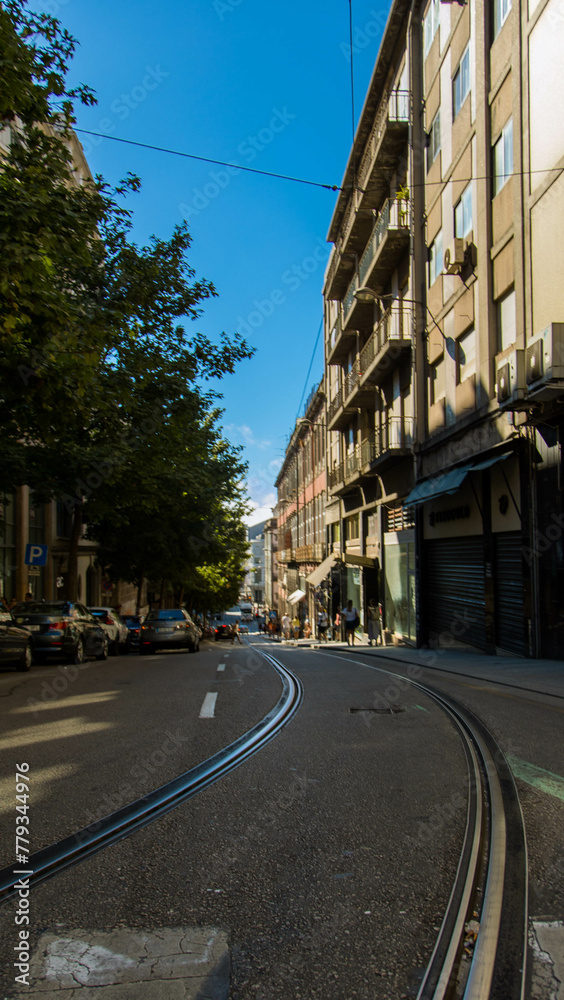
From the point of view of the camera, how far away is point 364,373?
2773 cm

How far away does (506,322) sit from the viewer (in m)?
16.4

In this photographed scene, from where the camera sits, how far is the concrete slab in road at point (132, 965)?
8.99 ft

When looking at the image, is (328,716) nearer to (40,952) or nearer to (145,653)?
(40,952)

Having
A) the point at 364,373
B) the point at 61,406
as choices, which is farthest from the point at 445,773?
the point at 364,373

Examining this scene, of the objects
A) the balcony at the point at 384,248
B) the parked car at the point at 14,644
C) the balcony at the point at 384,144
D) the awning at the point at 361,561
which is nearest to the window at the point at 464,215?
the balcony at the point at 384,248

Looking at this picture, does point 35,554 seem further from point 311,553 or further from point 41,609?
point 311,553

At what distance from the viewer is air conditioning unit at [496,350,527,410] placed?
534 inches

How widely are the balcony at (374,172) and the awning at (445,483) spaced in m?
9.42

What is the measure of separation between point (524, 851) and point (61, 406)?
9853 mm

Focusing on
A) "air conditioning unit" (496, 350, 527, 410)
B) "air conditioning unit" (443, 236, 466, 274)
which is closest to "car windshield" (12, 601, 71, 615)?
"air conditioning unit" (496, 350, 527, 410)

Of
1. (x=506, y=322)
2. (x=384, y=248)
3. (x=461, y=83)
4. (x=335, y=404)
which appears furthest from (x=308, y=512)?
(x=506, y=322)

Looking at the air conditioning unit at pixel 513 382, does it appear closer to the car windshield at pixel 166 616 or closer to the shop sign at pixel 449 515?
the shop sign at pixel 449 515

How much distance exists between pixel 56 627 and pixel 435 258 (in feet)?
48.1

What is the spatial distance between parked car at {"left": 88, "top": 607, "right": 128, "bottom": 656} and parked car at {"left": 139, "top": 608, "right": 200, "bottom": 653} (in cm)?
104
